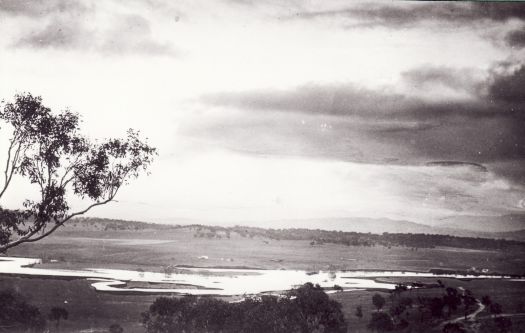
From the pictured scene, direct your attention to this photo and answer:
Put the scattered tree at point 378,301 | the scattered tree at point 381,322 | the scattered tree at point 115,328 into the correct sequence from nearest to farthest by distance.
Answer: the scattered tree at point 115,328 < the scattered tree at point 381,322 < the scattered tree at point 378,301

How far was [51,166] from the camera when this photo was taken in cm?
948

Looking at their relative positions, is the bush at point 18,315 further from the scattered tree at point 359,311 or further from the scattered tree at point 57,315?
the scattered tree at point 359,311

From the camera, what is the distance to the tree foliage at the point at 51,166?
9.40m

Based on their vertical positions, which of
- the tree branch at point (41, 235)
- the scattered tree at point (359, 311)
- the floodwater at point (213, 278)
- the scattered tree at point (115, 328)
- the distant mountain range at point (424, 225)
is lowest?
the scattered tree at point (115, 328)

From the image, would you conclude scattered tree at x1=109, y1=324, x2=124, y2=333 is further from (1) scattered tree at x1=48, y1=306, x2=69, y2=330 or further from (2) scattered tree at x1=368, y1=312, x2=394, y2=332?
(2) scattered tree at x1=368, y1=312, x2=394, y2=332

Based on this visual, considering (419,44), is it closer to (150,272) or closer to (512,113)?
(512,113)

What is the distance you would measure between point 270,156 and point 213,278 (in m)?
2.17

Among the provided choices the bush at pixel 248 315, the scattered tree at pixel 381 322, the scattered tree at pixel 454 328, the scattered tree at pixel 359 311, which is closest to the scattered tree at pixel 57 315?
the bush at pixel 248 315

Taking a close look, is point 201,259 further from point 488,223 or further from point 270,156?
point 488,223

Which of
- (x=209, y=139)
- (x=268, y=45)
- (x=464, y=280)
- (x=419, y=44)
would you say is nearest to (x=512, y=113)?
(x=419, y=44)

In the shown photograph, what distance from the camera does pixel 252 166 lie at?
32.3 feet

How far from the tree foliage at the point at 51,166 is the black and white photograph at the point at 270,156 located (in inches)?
1.2

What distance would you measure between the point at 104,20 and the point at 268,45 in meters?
2.68

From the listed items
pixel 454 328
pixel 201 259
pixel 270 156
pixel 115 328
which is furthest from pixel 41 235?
pixel 454 328
